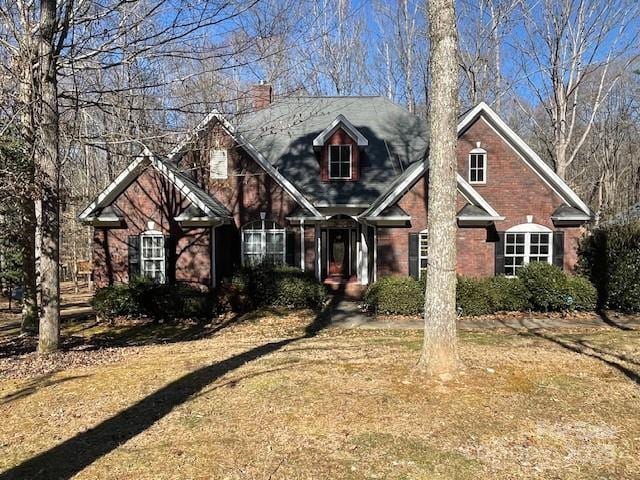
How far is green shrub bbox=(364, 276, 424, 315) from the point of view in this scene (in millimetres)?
13586

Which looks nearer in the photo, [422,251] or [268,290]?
[268,290]

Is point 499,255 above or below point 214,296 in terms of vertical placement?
above

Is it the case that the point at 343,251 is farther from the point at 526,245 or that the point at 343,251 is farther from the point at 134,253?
the point at 134,253

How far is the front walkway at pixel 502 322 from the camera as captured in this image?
40.5 ft

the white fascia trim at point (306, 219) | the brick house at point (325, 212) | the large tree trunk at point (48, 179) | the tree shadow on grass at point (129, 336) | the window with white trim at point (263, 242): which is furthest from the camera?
the window with white trim at point (263, 242)

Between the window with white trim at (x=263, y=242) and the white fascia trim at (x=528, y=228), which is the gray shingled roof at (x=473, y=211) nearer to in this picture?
the white fascia trim at (x=528, y=228)

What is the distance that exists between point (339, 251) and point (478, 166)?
20.6ft

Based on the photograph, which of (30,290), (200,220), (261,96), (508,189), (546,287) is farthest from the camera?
(508,189)

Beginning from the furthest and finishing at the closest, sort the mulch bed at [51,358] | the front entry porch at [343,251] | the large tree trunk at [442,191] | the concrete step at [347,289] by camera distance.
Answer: the front entry porch at [343,251]
the concrete step at [347,289]
the mulch bed at [51,358]
the large tree trunk at [442,191]

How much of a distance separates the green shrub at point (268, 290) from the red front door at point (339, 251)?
456 centimetres

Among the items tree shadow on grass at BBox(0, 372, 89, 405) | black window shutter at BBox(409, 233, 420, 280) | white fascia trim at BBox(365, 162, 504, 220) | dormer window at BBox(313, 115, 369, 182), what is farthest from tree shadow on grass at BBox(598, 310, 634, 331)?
tree shadow on grass at BBox(0, 372, 89, 405)

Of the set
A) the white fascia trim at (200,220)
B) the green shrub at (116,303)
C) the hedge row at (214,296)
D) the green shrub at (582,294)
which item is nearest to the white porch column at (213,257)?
the white fascia trim at (200,220)

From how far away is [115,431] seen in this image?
515cm

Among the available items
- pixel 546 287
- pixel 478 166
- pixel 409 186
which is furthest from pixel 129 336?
pixel 478 166
